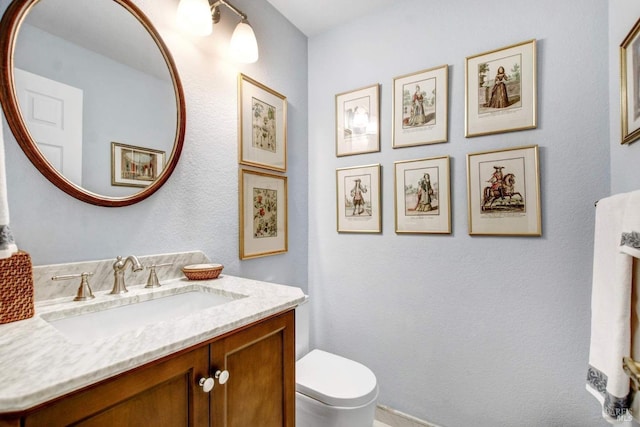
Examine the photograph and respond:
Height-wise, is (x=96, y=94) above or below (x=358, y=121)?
below

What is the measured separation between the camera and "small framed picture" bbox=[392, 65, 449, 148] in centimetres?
165

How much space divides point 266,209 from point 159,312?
2.74ft

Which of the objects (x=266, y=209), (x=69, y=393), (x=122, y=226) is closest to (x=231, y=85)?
(x=266, y=209)

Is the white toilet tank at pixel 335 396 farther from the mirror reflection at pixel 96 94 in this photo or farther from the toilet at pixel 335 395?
the mirror reflection at pixel 96 94

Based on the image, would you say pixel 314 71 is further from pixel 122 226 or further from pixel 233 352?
pixel 233 352

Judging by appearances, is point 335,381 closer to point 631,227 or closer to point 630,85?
point 631,227

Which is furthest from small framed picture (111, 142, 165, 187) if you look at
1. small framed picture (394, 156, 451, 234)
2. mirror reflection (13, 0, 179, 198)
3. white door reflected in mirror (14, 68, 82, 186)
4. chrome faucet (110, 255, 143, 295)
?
small framed picture (394, 156, 451, 234)

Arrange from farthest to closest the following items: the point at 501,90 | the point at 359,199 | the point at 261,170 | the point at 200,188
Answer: the point at 359,199 → the point at 261,170 → the point at 501,90 → the point at 200,188

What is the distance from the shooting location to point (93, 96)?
106cm

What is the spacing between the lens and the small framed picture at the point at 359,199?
1863 millimetres

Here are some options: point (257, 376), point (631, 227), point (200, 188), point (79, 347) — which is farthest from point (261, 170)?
point (631, 227)

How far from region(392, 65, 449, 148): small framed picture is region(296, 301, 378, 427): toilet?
131 centimetres

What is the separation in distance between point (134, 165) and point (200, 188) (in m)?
0.30

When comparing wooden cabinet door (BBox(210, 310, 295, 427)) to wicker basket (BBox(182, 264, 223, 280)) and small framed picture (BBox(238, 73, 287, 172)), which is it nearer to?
wicker basket (BBox(182, 264, 223, 280))
